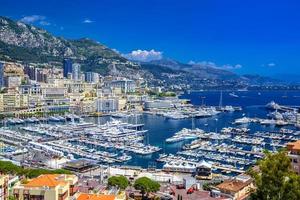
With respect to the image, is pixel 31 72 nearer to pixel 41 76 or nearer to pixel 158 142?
pixel 41 76

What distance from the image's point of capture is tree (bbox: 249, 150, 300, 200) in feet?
25.5

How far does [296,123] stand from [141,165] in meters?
Answer: 26.5

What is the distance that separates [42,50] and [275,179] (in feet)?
350

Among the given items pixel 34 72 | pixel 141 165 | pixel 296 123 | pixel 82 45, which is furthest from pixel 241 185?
pixel 82 45

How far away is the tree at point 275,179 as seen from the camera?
7.78 meters

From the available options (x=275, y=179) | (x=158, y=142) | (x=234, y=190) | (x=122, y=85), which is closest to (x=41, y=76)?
(x=122, y=85)

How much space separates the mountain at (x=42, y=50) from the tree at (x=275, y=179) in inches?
3400

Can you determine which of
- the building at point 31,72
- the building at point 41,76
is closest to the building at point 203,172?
the building at point 41,76

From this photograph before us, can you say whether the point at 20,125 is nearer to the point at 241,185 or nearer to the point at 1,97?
the point at 1,97

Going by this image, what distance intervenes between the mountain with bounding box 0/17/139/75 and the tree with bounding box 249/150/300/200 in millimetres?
86366

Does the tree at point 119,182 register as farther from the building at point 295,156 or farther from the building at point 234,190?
the building at point 295,156

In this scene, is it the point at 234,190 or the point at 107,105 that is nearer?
the point at 234,190

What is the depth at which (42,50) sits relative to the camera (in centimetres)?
11025

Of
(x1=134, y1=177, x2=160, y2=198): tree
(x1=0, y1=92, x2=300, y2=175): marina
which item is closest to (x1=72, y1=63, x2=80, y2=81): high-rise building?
(x1=0, y1=92, x2=300, y2=175): marina
